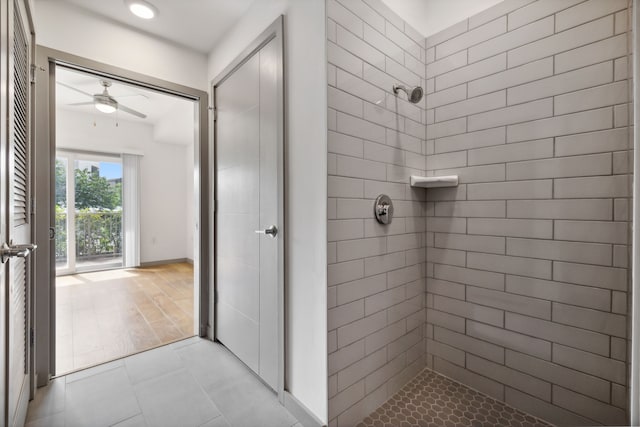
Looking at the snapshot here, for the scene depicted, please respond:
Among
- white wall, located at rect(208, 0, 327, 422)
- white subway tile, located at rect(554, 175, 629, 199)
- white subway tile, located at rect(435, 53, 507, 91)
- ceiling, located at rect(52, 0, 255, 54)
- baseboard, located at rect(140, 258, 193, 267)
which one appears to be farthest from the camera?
baseboard, located at rect(140, 258, 193, 267)

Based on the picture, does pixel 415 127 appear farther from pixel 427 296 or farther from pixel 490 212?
pixel 427 296

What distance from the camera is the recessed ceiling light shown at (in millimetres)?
1818

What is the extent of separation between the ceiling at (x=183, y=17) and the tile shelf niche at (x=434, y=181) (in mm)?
1624

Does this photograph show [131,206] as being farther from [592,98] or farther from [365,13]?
[592,98]

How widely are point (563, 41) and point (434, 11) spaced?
802 millimetres

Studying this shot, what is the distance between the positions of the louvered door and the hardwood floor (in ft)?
2.11

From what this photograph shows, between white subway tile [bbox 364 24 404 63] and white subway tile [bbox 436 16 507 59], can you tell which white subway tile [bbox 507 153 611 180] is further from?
white subway tile [bbox 364 24 404 63]

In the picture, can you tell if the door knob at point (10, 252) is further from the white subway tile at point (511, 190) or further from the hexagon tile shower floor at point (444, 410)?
the white subway tile at point (511, 190)

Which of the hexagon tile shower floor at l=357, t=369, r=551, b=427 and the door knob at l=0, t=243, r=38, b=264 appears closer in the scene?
the door knob at l=0, t=243, r=38, b=264

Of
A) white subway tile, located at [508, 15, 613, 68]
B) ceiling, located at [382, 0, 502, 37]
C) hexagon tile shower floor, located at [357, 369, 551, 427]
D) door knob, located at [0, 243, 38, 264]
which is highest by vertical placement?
ceiling, located at [382, 0, 502, 37]

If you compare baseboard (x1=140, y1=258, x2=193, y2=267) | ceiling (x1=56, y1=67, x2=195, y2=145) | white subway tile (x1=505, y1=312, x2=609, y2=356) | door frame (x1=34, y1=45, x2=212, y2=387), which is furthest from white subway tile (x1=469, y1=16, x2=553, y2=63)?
baseboard (x1=140, y1=258, x2=193, y2=267)

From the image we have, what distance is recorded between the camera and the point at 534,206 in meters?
1.43

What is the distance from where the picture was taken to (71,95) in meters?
3.86

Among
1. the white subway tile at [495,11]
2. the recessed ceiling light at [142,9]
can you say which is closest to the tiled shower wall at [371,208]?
the white subway tile at [495,11]
